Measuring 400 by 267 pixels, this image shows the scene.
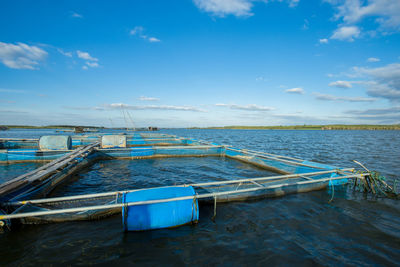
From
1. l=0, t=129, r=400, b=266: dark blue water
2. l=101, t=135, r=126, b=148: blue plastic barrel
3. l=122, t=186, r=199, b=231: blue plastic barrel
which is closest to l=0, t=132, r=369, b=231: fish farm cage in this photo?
l=122, t=186, r=199, b=231: blue plastic barrel

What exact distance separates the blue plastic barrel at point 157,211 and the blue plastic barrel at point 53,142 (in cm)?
1284

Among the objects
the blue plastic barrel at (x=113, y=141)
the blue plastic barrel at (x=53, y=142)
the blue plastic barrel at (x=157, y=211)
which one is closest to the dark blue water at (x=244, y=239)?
the blue plastic barrel at (x=157, y=211)

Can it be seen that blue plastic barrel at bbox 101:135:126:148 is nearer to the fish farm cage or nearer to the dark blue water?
the fish farm cage

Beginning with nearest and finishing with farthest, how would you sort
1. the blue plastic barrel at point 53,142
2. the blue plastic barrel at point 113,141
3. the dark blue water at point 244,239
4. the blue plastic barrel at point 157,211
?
the dark blue water at point 244,239
the blue plastic barrel at point 157,211
the blue plastic barrel at point 53,142
the blue plastic barrel at point 113,141

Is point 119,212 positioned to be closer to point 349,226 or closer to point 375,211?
point 349,226

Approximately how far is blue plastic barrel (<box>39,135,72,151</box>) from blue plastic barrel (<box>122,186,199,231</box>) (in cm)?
1284

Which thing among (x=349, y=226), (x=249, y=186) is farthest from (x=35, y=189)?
(x=349, y=226)

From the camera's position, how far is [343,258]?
3.92 m

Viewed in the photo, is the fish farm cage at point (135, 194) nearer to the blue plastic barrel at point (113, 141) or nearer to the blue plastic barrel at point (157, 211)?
the blue plastic barrel at point (157, 211)

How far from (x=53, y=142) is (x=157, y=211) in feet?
45.1

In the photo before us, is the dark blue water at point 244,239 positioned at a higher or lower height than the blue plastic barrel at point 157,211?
lower

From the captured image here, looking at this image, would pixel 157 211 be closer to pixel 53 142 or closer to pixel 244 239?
pixel 244 239

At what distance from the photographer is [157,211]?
4438mm

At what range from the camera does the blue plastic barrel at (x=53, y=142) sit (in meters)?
13.5
